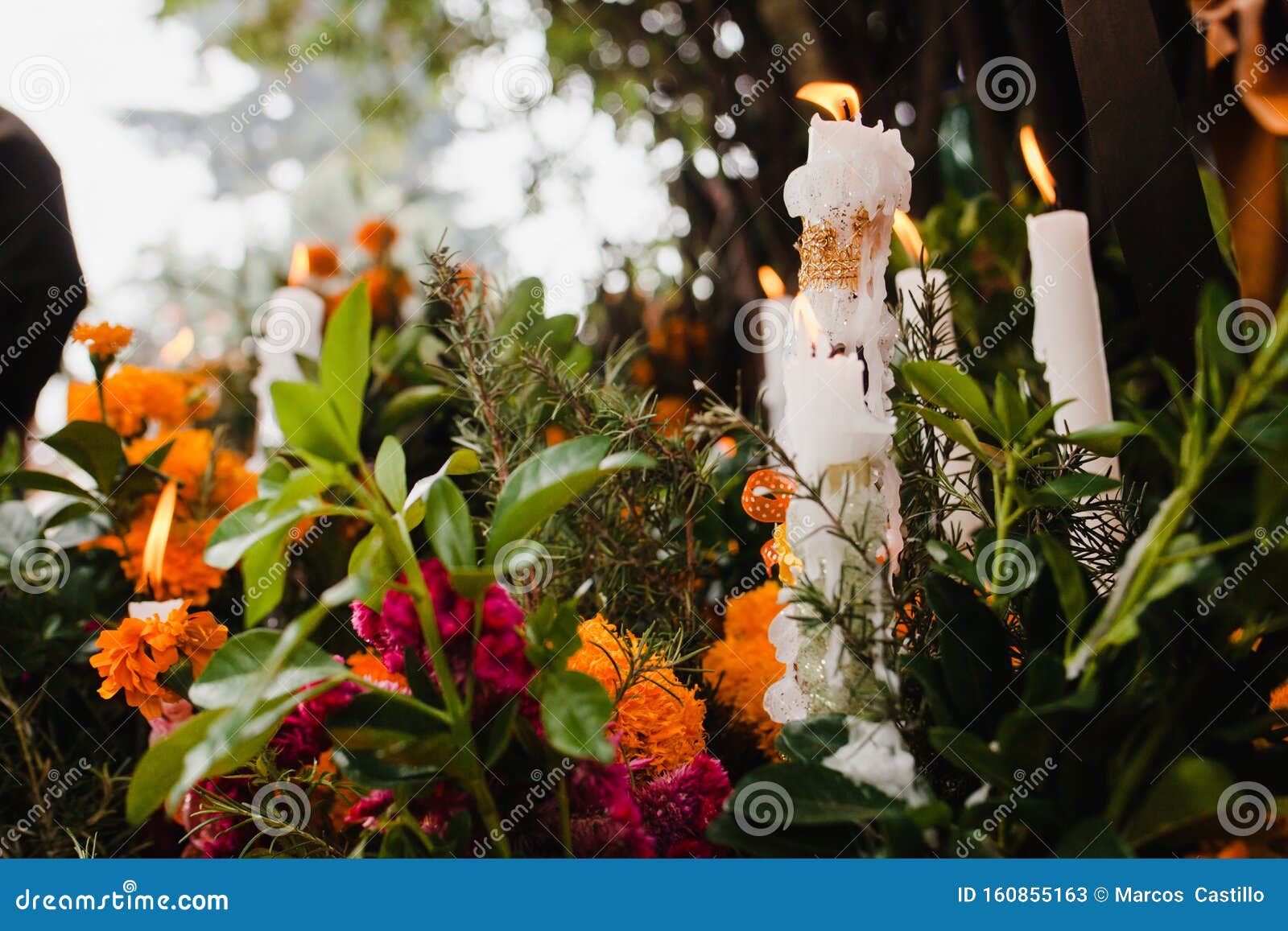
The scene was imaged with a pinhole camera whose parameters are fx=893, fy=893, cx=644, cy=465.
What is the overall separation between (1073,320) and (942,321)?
60mm

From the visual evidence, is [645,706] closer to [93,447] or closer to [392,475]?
[392,475]

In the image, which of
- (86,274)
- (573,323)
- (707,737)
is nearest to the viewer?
(707,737)

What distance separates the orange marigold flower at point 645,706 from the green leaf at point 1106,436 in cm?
18

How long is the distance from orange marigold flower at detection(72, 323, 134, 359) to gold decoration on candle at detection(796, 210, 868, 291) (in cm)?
43

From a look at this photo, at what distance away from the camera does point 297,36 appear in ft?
4.11

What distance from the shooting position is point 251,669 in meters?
0.28

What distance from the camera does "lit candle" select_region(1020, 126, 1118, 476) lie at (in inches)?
15.7

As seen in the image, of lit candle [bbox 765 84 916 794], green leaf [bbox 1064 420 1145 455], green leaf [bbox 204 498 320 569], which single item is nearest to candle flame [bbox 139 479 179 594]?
green leaf [bbox 204 498 320 569]

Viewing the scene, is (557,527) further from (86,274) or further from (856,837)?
(86,274)

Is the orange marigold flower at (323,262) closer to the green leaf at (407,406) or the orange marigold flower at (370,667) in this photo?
the green leaf at (407,406)

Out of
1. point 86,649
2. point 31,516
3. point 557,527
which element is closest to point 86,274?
point 31,516

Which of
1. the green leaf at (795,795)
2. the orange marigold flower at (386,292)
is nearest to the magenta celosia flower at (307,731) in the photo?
the green leaf at (795,795)

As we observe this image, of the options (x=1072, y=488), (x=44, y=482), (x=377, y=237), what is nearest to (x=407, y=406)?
(x=44, y=482)
